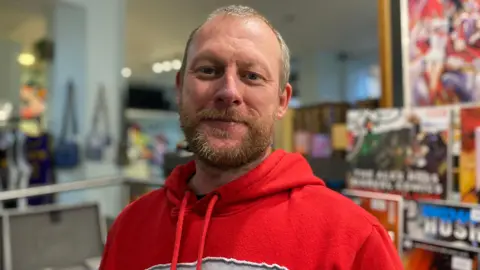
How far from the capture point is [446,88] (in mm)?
1254

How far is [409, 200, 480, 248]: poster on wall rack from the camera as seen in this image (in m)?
1.09

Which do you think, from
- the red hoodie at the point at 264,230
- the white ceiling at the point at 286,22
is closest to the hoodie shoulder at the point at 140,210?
the red hoodie at the point at 264,230

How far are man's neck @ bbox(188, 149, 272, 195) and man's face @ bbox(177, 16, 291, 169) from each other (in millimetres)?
29

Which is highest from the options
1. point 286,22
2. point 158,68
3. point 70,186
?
point 286,22

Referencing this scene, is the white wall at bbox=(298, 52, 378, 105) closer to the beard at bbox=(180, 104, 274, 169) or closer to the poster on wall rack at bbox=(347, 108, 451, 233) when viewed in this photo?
the poster on wall rack at bbox=(347, 108, 451, 233)

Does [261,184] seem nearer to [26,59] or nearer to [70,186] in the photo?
[70,186]

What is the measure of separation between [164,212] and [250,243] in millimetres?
238

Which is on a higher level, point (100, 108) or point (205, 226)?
point (100, 108)

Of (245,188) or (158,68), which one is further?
(158,68)

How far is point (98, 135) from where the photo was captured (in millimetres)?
3635

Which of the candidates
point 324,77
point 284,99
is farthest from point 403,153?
point 324,77

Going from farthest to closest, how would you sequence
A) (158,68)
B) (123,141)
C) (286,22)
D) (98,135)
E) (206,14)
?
(158,68) → (286,22) → (123,141) → (98,135) → (206,14)

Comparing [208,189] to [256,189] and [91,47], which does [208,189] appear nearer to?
[256,189]

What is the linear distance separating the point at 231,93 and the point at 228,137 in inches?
3.1
